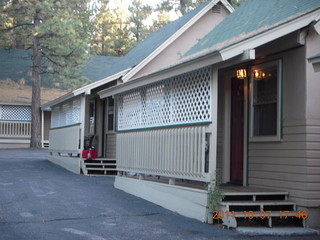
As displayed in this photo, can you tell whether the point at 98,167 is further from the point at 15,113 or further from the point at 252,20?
the point at 15,113

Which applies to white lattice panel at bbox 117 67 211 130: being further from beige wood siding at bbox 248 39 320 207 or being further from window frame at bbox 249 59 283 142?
beige wood siding at bbox 248 39 320 207

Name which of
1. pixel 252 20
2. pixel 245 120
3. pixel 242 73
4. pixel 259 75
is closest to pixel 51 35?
pixel 252 20

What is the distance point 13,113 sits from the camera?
28906 mm

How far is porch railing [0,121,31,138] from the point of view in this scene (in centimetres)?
2895

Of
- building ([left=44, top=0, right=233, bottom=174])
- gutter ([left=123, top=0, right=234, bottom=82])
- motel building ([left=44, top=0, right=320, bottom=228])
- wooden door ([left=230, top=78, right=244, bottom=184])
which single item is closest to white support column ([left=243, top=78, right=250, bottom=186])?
motel building ([left=44, top=0, right=320, bottom=228])

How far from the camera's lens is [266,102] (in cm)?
847

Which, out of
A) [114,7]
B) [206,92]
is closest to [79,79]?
[206,92]

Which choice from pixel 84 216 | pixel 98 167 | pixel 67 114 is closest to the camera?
pixel 84 216

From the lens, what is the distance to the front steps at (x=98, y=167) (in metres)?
15.0

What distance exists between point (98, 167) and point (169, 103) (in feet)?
20.9

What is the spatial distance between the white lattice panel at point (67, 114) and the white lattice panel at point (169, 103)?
14.1 ft

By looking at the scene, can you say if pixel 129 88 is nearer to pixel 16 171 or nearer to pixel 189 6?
pixel 16 171

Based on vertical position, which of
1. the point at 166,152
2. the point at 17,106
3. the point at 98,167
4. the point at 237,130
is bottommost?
the point at 98,167

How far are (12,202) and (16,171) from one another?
228 inches
